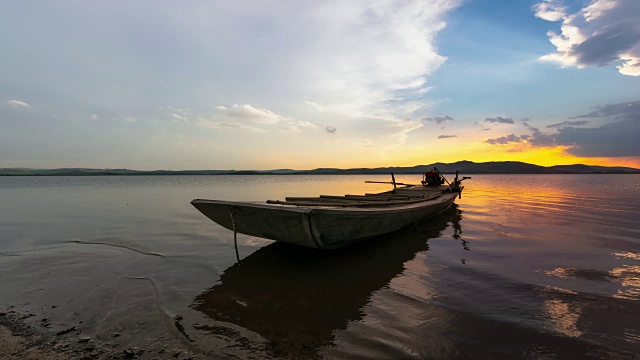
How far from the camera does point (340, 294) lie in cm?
596

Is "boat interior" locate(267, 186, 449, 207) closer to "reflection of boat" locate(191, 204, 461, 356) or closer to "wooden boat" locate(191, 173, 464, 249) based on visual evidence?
"wooden boat" locate(191, 173, 464, 249)

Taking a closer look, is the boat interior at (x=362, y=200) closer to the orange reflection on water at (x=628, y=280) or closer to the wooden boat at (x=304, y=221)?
the wooden boat at (x=304, y=221)

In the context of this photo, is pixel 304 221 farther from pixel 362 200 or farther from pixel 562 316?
pixel 362 200

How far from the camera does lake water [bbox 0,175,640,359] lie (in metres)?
4.17

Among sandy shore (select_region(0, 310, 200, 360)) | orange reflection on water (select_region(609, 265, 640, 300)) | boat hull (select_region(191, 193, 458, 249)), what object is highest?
boat hull (select_region(191, 193, 458, 249))

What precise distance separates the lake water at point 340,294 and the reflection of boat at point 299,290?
0.03m

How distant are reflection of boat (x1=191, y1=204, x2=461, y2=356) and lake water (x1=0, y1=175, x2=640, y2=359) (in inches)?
1.3

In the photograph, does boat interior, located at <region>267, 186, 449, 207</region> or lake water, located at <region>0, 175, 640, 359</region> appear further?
boat interior, located at <region>267, 186, 449, 207</region>

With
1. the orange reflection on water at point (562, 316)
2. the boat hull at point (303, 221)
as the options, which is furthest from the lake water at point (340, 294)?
the boat hull at point (303, 221)

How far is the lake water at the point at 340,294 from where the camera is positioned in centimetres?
417

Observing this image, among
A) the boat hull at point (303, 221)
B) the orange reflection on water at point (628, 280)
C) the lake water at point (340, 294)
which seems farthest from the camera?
the boat hull at point (303, 221)

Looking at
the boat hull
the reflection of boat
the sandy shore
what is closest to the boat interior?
the boat hull

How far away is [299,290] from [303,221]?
142 cm

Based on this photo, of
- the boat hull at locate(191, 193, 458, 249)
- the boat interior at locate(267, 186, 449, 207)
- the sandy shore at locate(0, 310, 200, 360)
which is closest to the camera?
the sandy shore at locate(0, 310, 200, 360)
